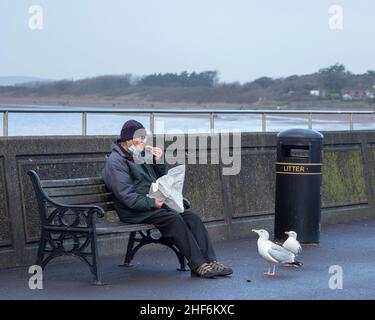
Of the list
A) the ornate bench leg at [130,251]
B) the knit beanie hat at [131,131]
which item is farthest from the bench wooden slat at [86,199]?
the knit beanie hat at [131,131]

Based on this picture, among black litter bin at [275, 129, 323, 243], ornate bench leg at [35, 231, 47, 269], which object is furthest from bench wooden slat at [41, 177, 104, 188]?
black litter bin at [275, 129, 323, 243]

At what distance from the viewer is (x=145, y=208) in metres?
9.17

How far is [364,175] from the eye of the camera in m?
14.8

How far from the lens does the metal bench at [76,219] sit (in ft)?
28.7

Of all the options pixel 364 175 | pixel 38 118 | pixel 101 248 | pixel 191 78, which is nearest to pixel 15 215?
pixel 101 248

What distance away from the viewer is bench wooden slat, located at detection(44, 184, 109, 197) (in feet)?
29.8

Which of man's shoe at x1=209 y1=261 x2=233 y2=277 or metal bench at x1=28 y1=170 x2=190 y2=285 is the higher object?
metal bench at x1=28 y1=170 x2=190 y2=285

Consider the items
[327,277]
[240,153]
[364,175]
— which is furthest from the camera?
[364,175]

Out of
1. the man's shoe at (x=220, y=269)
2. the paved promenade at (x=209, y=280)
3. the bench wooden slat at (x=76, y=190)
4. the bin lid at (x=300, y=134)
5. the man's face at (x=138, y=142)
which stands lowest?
the paved promenade at (x=209, y=280)

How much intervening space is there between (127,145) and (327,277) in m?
2.24

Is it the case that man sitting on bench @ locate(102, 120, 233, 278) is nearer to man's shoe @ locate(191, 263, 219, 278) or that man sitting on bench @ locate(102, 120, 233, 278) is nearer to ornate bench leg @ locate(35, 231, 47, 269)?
man's shoe @ locate(191, 263, 219, 278)

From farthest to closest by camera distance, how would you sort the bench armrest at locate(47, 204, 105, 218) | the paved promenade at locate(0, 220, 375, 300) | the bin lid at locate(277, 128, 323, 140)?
the bin lid at locate(277, 128, 323, 140)
the bench armrest at locate(47, 204, 105, 218)
the paved promenade at locate(0, 220, 375, 300)

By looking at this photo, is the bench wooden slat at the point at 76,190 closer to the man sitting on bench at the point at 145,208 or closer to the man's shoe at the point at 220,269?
the man sitting on bench at the point at 145,208
